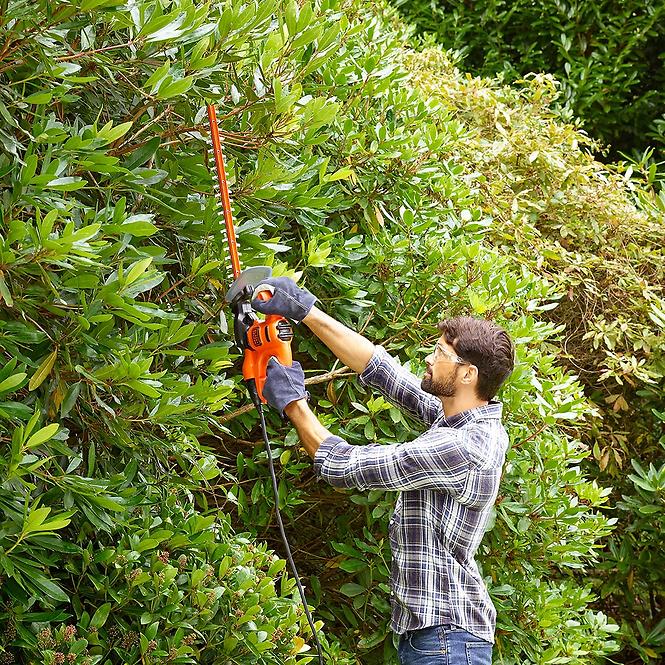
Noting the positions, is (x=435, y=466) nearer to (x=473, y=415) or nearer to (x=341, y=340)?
(x=473, y=415)

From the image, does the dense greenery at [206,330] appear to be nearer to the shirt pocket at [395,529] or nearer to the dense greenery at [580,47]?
the shirt pocket at [395,529]

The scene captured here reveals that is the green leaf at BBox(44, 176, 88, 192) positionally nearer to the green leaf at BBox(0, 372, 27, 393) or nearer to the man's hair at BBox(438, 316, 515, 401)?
the green leaf at BBox(0, 372, 27, 393)

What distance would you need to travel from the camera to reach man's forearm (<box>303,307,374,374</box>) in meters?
3.19

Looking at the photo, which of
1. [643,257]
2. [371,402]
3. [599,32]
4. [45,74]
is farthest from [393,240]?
[599,32]

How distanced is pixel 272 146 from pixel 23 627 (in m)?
1.56

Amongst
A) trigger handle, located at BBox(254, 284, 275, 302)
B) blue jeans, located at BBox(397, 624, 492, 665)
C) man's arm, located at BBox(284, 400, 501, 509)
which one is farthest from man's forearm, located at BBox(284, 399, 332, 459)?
blue jeans, located at BBox(397, 624, 492, 665)

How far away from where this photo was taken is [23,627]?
237 cm

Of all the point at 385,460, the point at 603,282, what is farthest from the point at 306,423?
the point at 603,282

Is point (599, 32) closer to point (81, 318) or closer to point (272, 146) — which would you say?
point (272, 146)

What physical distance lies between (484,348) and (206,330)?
1.01 metres

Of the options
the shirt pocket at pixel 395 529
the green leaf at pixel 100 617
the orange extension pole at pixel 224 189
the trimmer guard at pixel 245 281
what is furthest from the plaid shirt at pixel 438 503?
the green leaf at pixel 100 617

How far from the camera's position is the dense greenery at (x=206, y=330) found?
2.26 meters

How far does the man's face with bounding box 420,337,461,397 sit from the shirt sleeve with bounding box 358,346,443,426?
11cm

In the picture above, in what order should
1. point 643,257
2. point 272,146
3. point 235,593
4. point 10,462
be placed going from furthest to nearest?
point 643,257 → point 272,146 → point 235,593 → point 10,462
